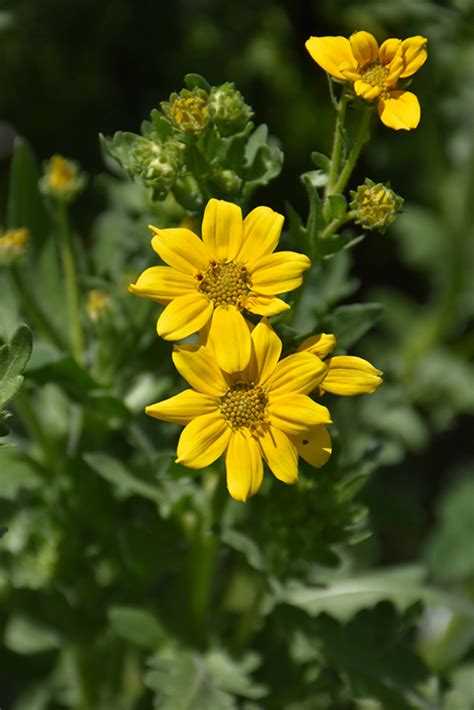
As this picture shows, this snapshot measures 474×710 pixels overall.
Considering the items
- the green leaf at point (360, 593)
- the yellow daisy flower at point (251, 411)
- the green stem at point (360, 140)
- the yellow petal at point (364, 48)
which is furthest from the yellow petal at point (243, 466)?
the green leaf at point (360, 593)

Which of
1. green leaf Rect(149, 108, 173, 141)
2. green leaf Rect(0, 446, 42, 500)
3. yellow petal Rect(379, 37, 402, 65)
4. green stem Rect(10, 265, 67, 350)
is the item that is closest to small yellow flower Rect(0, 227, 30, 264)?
green stem Rect(10, 265, 67, 350)

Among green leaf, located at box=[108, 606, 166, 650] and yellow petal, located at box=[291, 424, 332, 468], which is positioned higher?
yellow petal, located at box=[291, 424, 332, 468]

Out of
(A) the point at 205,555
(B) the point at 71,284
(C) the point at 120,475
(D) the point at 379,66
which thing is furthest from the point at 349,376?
(B) the point at 71,284

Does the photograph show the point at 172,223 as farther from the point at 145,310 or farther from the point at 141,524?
the point at 141,524

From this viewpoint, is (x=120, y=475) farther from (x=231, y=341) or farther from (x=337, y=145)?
(x=337, y=145)

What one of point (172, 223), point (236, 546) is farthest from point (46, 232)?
point (236, 546)

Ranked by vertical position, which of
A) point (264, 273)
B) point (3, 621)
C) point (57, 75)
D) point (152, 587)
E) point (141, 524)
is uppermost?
point (264, 273)

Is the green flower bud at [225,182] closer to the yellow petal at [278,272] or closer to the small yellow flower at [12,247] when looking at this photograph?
the yellow petal at [278,272]

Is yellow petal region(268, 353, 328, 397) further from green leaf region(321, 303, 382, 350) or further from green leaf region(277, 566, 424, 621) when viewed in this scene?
green leaf region(277, 566, 424, 621)
